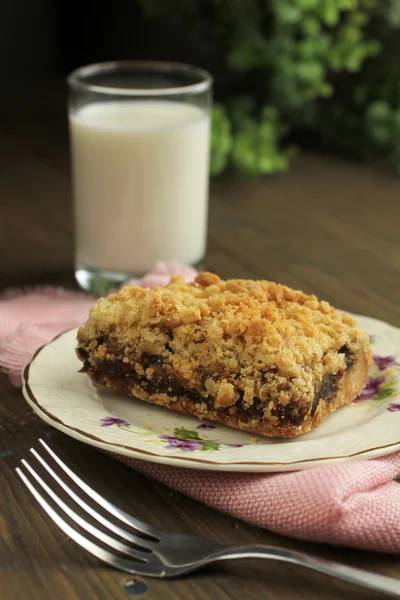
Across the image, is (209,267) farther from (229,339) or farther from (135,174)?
(229,339)

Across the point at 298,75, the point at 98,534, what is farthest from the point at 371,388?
the point at 298,75

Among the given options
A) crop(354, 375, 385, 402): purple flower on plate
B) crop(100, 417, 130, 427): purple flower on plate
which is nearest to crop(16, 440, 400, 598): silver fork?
crop(100, 417, 130, 427): purple flower on plate

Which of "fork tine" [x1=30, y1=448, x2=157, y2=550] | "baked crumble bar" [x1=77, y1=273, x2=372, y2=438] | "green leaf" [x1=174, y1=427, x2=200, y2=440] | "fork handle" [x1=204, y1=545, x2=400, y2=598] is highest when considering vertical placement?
"baked crumble bar" [x1=77, y1=273, x2=372, y2=438]

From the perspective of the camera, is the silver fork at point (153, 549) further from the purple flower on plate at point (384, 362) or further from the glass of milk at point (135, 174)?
the glass of milk at point (135, 174)

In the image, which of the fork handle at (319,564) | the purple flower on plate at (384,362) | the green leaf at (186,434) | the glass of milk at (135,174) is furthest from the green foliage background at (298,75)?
the fork handle at (319,564)

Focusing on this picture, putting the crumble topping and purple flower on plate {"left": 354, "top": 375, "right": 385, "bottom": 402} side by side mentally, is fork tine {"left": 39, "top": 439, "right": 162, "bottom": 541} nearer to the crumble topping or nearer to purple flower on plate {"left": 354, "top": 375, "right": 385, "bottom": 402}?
the crumble topping
